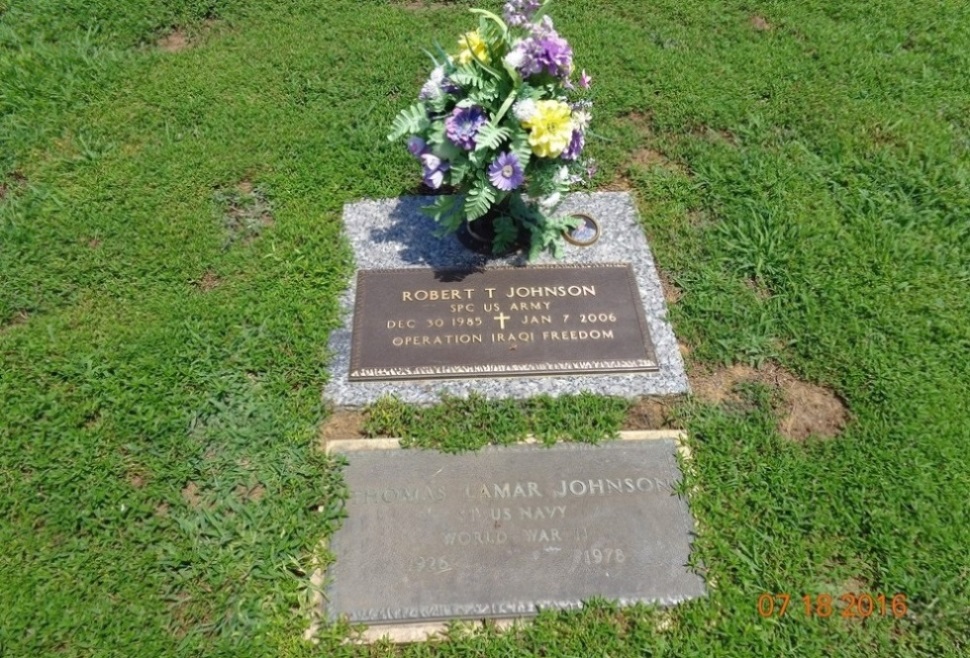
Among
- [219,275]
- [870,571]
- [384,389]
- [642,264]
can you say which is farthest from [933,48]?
[219,275]

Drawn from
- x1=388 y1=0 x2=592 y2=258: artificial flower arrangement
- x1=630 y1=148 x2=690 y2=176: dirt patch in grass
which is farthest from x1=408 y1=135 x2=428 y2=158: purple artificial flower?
x1=630 y1=148 x2=690 y2=176: dirt patch in grass

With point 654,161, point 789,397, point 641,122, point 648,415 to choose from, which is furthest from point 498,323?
point 641,122

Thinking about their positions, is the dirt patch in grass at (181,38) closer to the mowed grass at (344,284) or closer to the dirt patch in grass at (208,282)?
the mowed grass at (344,284)

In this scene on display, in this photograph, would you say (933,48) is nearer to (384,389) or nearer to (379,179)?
(379,179)

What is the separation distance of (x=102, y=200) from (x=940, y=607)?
4777 mm

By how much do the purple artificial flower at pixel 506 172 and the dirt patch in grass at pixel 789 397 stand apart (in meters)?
1.31

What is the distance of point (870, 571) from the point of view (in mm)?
2689

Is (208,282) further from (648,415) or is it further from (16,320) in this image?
(648,415)

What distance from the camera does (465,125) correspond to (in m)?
3.02

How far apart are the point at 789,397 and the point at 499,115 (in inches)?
76.3

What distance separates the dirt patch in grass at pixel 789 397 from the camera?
3.14 meters

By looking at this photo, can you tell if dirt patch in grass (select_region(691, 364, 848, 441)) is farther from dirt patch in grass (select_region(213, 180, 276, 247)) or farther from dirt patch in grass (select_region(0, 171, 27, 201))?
dirt patch in grass (select_region(0, 171, 27, 201))

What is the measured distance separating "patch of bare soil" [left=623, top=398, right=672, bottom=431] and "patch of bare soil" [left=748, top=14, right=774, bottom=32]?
3701 millimetres
